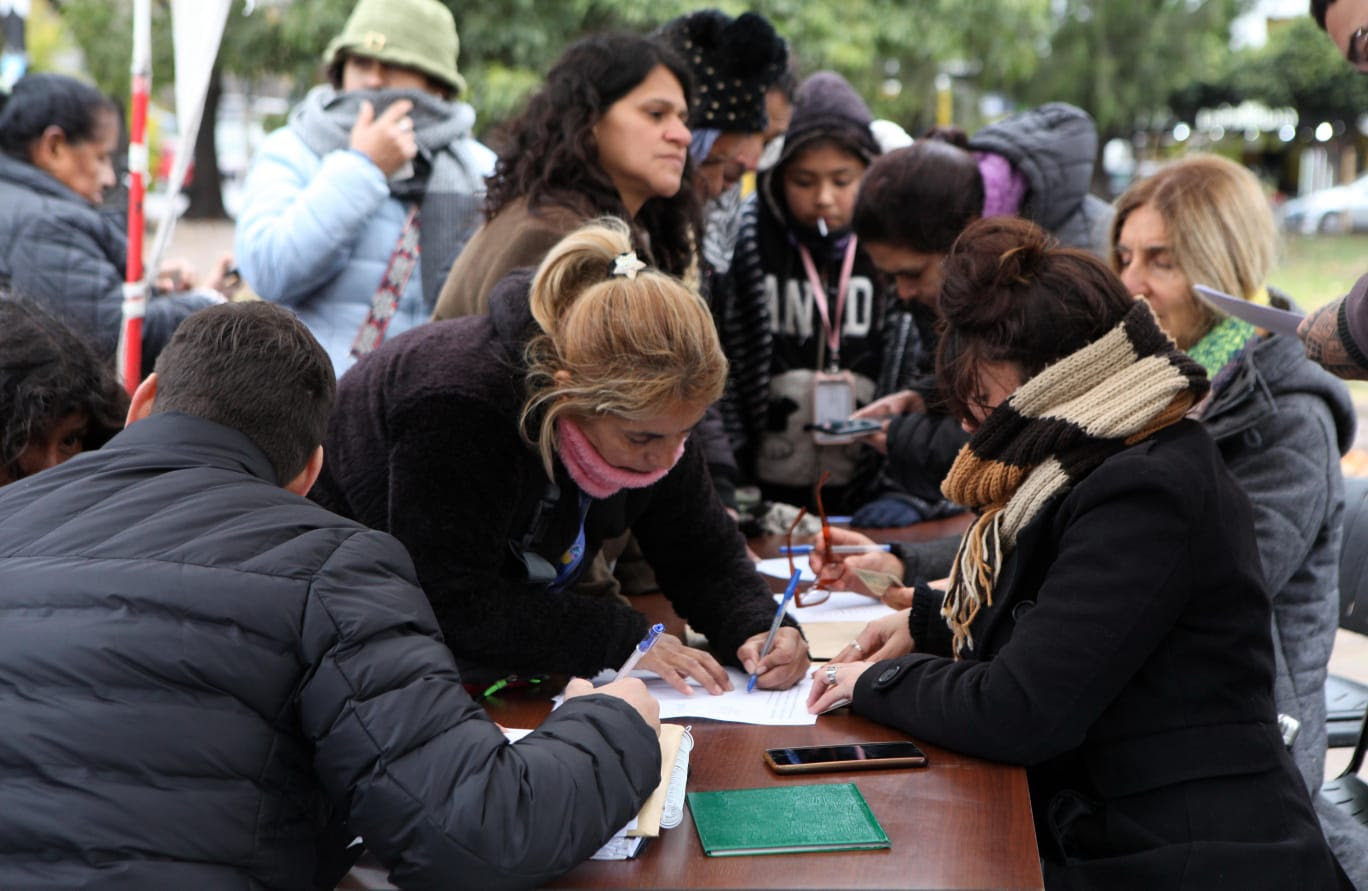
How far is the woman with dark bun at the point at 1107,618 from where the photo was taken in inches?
68.8

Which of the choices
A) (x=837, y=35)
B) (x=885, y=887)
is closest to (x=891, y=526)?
(x=885, y=887)

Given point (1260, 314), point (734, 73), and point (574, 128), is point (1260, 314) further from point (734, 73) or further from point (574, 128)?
point (734, 73)

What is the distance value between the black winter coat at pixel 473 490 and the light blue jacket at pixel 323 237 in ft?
3.98

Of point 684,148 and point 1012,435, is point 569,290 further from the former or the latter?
point 684,148

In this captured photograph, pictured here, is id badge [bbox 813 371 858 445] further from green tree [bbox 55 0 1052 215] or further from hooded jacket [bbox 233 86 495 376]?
green tree [bbox 55 0 1052 215]

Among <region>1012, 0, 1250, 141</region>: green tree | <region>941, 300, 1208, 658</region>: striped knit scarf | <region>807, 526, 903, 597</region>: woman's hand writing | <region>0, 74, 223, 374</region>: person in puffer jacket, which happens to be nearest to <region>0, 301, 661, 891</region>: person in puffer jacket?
<region>941, 300, 1208, 658</region>: striped knit scarf

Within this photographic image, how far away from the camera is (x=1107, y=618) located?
173cm

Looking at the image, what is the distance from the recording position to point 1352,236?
22656 millimetres

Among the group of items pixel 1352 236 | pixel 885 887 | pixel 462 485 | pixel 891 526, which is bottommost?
pixel 1352 236

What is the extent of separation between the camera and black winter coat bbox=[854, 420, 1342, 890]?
1.74 meters

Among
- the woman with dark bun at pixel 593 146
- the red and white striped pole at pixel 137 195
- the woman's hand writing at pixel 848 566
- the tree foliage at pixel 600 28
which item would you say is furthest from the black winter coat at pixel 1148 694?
the tree foliage at pixel 600 28

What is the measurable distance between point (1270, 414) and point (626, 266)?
3.96ft

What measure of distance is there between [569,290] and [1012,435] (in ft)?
2.26

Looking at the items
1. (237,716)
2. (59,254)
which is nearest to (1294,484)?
(237,716)
